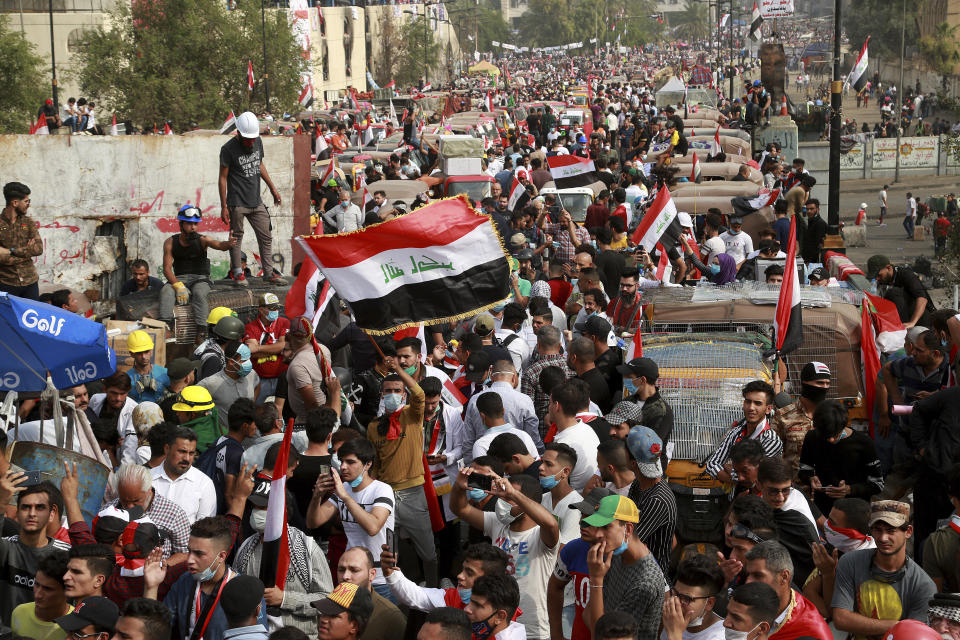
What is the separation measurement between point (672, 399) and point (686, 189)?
12443mm

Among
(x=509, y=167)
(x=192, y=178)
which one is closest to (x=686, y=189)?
(x=509, y=167)

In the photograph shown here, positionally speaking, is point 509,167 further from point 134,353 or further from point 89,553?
point 89,553

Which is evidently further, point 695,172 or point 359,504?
point 695,172

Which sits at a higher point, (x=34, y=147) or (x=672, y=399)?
(x=34, y=147)

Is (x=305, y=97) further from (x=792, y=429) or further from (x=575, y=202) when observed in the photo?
(x=792, y=429)

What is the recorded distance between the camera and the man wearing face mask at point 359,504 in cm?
677

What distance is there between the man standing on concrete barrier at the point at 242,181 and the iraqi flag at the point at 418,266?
4.47m

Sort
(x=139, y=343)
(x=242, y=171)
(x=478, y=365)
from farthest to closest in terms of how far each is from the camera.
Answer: (x=242, y=171)
(x=139, y=343)
(x=478, y=365)

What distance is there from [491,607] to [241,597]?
1114mm

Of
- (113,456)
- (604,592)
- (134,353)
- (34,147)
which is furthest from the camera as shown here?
(34,147)

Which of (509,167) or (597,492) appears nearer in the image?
(597,492)

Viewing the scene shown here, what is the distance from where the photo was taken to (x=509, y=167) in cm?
2519

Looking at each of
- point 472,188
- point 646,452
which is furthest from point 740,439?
point 472,188

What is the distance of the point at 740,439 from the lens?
26.2 ft
